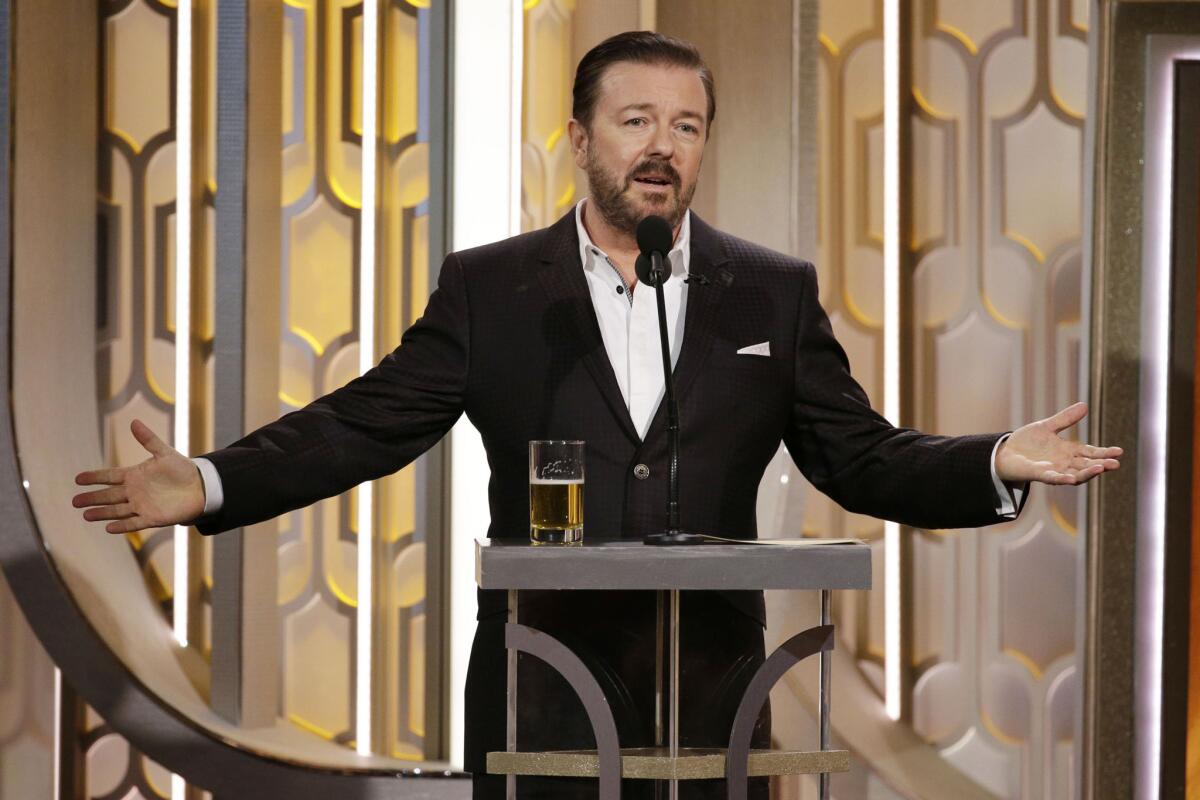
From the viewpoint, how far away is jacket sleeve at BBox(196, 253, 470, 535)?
1.80 metres

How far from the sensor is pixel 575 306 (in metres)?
1.86

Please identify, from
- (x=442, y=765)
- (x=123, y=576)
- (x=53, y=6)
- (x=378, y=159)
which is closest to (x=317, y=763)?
(x=442, y=765)

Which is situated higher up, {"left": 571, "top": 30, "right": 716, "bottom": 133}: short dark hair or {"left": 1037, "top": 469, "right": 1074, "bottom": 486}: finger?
{"left": 571, "top": 30, "right": 716, "bottom": 133}: short dark hair

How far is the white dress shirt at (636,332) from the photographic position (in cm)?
172

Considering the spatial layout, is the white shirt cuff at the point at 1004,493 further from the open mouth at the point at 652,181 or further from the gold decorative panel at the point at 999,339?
the gold decorative panel at the point at 999,339

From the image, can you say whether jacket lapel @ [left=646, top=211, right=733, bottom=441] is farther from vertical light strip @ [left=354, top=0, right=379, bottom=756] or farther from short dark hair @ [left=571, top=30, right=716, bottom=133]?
vertical light strip @ [left=354, top=0, right=379, bottom=756]

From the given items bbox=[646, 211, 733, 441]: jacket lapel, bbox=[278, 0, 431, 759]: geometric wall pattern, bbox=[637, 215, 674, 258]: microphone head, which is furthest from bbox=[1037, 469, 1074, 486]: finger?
bbox=[278, 0, 431, 759]: geometric wall pattern

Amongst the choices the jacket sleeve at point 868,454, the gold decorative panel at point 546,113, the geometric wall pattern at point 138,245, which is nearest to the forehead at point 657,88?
the jacket sleeve at point 868,454

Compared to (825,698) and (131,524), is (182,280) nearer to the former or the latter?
(131,524)

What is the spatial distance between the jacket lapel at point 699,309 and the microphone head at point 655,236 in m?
0.23

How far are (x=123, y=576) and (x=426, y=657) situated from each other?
769 mm

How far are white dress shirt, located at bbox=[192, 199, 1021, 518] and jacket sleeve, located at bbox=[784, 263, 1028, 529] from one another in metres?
0.04

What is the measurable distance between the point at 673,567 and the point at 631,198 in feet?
2.32

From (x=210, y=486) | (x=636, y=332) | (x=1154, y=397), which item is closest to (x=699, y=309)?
(x=636, y=332)
